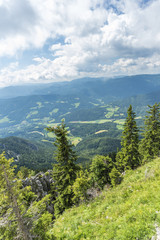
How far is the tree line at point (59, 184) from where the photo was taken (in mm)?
7996

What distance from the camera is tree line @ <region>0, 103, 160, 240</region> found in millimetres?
A: 7996

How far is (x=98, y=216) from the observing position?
380 inches

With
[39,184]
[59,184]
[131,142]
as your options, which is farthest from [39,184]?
[131,142]

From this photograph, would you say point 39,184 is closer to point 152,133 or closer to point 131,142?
point 131,142

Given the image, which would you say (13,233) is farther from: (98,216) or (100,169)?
(100,169)

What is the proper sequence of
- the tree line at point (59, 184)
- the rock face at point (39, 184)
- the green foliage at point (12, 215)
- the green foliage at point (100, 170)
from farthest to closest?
1. the rock face at point (39, 184)
2. the green foliage at point (100, 170)
3. the tree line at point (59, 184)
4. the green foliage at point (12, 215)

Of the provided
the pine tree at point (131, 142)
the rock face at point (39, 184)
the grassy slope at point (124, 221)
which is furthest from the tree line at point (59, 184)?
the rock face at point (39, 184)

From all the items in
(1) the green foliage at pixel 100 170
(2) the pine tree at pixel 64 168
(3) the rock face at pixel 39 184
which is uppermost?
(2) the pine tree at pixel 64 168

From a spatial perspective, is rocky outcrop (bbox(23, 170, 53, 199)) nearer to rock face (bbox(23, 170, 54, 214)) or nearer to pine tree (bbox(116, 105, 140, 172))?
rock face (bbox(23, 170, 54, 214))

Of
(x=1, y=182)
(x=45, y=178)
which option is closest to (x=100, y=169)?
(x=45, y=178)

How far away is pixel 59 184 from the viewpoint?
68.6 feet

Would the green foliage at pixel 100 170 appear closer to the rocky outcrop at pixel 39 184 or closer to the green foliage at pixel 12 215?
the rocky outcrop at pixel 39 184

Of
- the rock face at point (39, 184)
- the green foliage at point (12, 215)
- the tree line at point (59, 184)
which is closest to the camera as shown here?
the green foliage at point (12, 215)

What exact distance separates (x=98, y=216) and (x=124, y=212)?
2.57 metres
